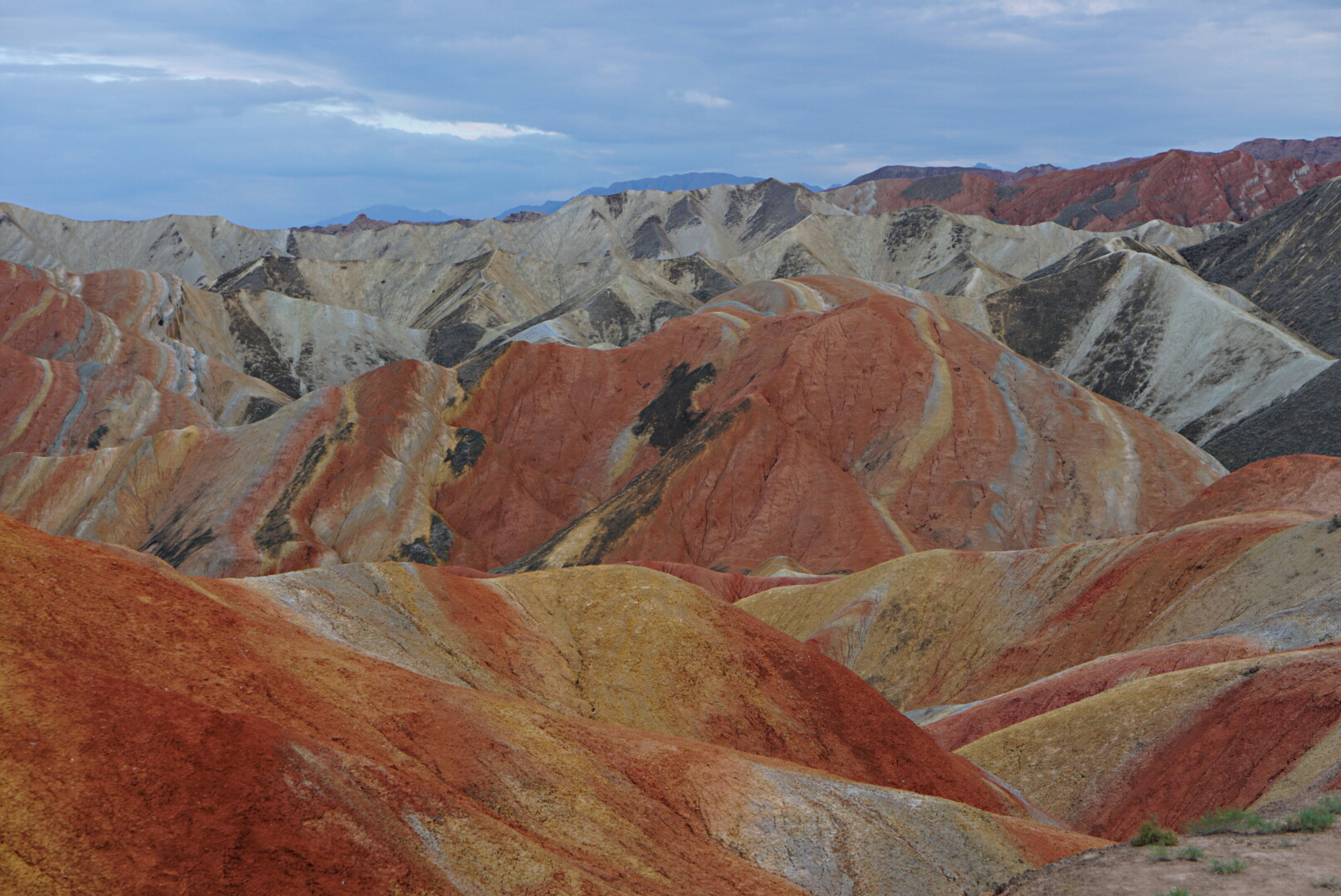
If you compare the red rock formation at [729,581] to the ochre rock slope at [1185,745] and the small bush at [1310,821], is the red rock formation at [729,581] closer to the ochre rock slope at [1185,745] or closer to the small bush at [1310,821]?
the ochre rock slope at [1185,745]

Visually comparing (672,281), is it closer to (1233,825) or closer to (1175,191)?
(1175,191)

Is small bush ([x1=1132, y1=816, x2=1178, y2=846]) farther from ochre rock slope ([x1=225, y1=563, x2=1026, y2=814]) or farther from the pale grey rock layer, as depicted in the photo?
the pale grey rock layer

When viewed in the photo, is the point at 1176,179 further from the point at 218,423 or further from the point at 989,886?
the point at 989,886

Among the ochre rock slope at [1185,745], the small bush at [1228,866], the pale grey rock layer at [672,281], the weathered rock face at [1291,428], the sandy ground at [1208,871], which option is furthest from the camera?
the pale grey rock layer at [672,281]

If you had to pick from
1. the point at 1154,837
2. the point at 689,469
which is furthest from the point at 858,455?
the point at 1154,837

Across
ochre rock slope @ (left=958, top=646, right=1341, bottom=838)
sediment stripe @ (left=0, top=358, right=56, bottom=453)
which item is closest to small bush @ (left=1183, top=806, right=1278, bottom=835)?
ochre rock slope @ (left=958, top=646, right=1341, bottom=838)

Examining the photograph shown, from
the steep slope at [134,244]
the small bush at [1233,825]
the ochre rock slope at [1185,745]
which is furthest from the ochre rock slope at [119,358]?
the small bush at [1233,825]
